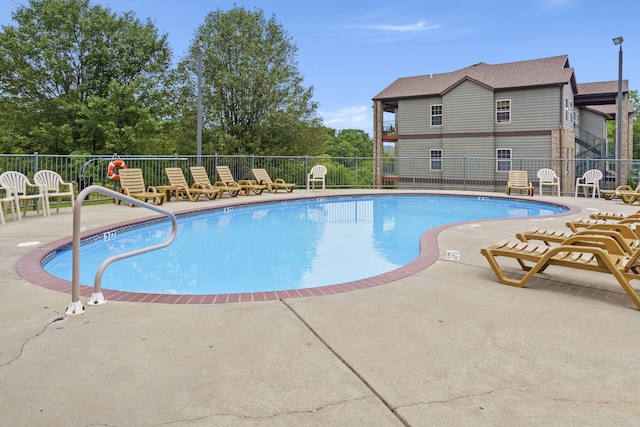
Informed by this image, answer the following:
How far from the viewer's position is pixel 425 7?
28.3 metres

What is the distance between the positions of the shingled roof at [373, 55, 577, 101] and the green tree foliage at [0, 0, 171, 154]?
13018 mm

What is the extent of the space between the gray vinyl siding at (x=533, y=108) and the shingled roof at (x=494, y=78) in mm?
473

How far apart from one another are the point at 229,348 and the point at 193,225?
24.3 ft

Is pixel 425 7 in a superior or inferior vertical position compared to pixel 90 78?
superior

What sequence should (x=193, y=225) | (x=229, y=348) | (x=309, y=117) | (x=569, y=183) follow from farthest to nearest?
(x=309, y=117) < (x=569, y=183) < (x=193, y=225) < (x=229, y=348)

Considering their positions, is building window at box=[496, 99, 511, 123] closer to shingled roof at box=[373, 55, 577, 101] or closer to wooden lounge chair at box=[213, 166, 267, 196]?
shingled roof at box=[373, 55, 577, 101]

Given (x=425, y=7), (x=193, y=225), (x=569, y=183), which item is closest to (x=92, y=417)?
(x=193, y=225)

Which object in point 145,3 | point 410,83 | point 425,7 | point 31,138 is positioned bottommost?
point 31,138

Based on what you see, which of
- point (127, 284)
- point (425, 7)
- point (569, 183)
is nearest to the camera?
point (127, 284)

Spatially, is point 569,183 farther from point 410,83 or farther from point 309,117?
point 309,117

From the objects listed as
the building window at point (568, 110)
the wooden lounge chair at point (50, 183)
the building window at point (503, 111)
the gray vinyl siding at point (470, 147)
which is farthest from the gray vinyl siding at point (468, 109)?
the wooden lounge chair at point (50, 183)

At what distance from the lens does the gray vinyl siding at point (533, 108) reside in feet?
70.5

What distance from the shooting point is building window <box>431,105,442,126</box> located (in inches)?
972

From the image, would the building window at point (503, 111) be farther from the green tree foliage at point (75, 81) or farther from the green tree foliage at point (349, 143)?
the green tree foliage at point (349, 143)
